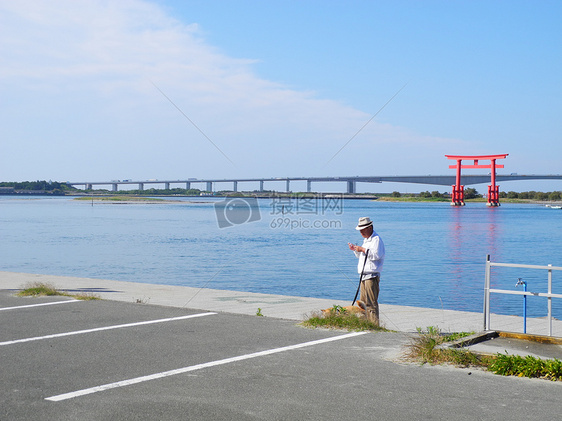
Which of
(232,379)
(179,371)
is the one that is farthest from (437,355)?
(179,371)

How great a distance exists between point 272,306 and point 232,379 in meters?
6.46

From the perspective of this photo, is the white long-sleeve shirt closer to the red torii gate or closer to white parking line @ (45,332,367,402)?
white parking line @ (45,332,367,402)

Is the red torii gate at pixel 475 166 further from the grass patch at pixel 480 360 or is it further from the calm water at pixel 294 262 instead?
the grass patch at pixel 480 360

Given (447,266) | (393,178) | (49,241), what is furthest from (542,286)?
(393,178)

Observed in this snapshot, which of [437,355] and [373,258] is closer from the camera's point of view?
[437,355]

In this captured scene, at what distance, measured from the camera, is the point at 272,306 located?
13.2 m

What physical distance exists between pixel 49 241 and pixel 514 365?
149 feet

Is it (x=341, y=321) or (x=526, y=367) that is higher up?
(x=526, y=367)

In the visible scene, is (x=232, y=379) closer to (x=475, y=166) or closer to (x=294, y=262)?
(x=294, y=262)

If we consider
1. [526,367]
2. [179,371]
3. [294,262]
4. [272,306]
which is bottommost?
[294,262]

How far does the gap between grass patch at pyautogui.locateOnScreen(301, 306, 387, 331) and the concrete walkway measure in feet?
2.02

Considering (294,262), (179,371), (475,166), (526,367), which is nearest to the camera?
(526,367)

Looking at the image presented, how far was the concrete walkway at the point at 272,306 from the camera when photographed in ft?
36.5

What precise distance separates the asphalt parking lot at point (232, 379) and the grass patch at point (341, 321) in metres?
0.30
